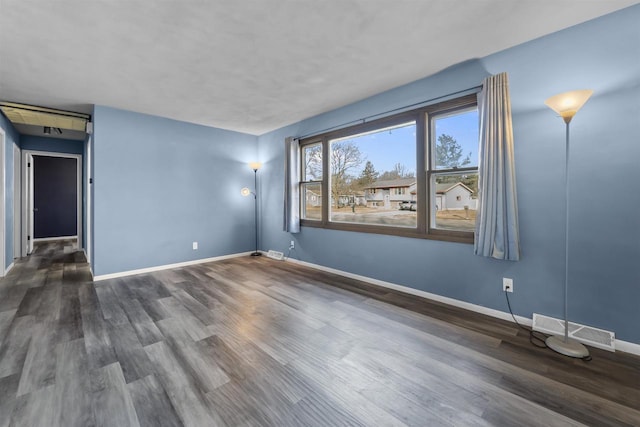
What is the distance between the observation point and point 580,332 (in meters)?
2.18

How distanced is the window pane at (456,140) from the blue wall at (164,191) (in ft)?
12.6

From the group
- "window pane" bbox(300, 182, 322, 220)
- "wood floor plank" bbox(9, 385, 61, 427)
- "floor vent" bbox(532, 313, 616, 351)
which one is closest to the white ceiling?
"window pane" bbox(300, 182, 322, 220)

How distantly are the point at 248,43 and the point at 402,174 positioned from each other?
2310 mm

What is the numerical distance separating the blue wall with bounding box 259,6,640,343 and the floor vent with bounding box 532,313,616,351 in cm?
6

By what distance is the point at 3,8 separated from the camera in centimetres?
191

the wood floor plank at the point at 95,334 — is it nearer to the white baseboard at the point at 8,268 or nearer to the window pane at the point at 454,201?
the white baseboard at the point at 8,268

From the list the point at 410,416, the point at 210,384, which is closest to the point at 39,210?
the point at 210,384

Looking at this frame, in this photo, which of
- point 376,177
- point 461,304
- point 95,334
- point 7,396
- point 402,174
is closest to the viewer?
point 7,396

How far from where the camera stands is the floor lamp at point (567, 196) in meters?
1.95

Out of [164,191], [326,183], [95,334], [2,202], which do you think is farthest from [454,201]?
[2,202]

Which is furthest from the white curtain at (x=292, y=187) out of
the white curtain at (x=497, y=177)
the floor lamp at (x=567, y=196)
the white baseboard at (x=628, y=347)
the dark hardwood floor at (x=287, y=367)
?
the white baseboard at (x=628, y=347)

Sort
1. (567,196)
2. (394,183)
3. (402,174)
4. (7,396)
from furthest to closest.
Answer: (394,183) → (402,174) → (567,196) → (7,396)

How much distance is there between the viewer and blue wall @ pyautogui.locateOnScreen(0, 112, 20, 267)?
4.22 m

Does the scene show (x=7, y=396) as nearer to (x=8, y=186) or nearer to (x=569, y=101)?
(x=569, y=101)
